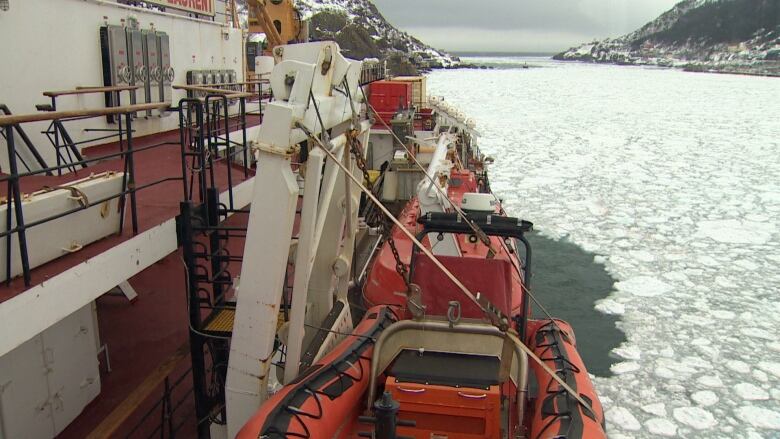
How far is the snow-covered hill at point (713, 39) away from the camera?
73438 millimetres

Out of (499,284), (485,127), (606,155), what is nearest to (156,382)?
(499,284)

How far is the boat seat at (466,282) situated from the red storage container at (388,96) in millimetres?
12601

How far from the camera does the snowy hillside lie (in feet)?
196

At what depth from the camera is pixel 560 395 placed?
3.56m

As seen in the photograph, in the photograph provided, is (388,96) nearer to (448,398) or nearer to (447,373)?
(447,373)

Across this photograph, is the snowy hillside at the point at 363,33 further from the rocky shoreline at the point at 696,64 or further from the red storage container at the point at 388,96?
the rocky shoreline at the point at 696,64

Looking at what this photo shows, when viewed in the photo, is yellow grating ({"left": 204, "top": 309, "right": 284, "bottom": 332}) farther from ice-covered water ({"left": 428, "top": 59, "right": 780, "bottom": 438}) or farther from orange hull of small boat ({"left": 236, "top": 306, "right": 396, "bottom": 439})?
ice-covered water ({"left": 428, "top": 59, "right": 780, "bottom": 438})

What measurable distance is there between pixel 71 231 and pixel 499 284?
2614 mm

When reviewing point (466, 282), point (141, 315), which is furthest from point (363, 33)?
point (466, 282)

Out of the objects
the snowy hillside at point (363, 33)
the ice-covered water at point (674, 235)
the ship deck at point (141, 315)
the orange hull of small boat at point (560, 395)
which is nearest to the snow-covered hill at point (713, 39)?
the snowy hillside at point (363, 33)

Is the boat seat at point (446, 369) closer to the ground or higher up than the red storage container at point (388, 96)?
closer to the ground

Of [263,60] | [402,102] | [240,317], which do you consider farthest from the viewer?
[402,102]

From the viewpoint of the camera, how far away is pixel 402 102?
1680cm

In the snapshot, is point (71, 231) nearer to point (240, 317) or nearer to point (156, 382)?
point (240, 317)
